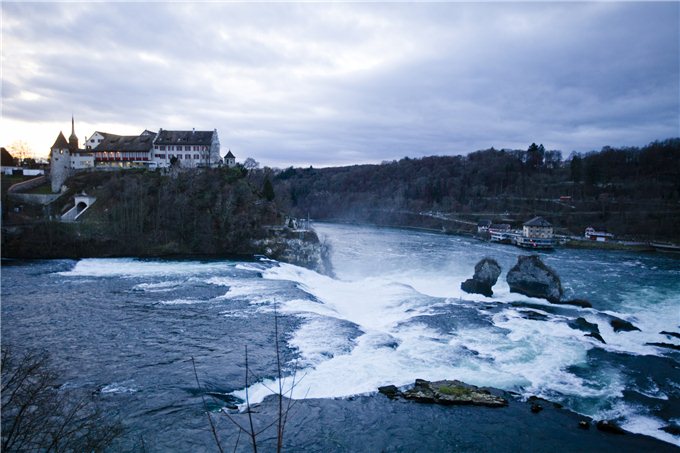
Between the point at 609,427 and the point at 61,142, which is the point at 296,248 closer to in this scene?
the point at 609,427

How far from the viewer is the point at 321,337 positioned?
19.9 meters

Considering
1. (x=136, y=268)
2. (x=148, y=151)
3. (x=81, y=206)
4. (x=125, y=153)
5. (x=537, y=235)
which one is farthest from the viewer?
(x=537, y=235)

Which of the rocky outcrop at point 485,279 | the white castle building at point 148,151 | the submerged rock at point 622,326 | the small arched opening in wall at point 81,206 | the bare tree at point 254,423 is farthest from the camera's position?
the white castle building at point 148,151

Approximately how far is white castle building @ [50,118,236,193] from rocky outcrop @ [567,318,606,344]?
50129 mm

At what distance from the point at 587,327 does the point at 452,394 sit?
11.9 metres

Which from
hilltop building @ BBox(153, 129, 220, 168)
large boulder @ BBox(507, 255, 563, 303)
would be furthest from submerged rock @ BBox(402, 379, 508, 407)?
hilltop building @ BBox(153, 129, 220, 168)

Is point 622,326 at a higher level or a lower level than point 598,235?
lower

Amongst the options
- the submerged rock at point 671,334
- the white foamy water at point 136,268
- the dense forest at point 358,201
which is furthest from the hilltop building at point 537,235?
the white foamy water at point 136,268

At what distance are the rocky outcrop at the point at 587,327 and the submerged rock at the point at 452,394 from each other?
31.8 ft

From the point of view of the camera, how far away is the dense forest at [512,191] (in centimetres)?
7444

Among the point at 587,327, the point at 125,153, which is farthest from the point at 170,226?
the point at 587,327

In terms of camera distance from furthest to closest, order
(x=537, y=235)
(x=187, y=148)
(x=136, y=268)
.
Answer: (x=537, y=235) < (x=187, y=148) < (x=136, y=268)

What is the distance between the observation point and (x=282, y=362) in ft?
55.3

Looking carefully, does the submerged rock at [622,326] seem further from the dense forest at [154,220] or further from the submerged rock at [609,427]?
the dense forest at [154,220]
